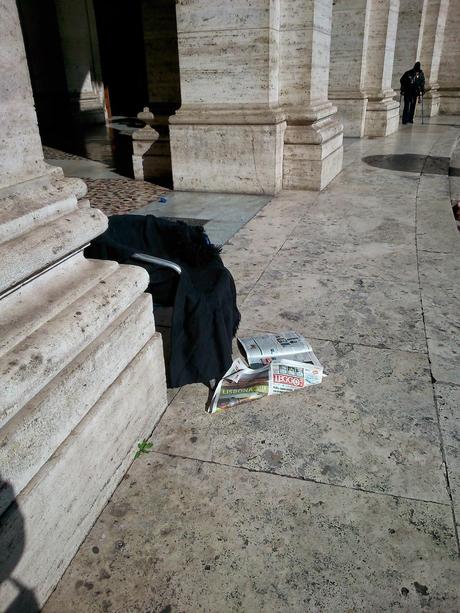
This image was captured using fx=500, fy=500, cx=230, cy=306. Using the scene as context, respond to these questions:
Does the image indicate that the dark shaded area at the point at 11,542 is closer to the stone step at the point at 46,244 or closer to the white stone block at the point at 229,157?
the stone step at the point at 46,244

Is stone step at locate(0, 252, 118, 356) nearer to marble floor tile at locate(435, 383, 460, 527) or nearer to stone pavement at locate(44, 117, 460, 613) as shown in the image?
stone pavement at locate(44, 117, 460, 613)

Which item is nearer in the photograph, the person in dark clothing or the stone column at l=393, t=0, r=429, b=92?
the person in dark clothing

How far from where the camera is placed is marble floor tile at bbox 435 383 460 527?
6.92 feet

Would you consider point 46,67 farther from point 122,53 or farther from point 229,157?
point 229,157

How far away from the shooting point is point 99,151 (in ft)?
35.8

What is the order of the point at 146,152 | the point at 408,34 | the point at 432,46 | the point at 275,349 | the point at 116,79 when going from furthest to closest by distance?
the point at 116,79, the point at 432,46, the point at 408,34, the point at 146,152, the point at 275,349

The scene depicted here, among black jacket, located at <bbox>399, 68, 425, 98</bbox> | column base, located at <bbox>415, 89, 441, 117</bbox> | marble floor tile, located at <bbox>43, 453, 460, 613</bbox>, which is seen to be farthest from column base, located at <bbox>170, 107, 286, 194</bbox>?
column base, located at <bbox>415, 89, 441, 117</bbox>

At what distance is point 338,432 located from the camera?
7.99ft

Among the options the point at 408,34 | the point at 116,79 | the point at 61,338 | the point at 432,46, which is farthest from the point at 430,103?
the point at 61,338

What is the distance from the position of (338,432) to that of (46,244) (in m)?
1.59

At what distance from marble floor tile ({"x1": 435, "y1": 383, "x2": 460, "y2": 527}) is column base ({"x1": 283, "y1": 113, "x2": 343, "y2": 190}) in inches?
191

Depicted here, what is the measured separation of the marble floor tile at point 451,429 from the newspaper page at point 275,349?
673 millimetres

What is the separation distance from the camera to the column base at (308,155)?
6832 millimetres

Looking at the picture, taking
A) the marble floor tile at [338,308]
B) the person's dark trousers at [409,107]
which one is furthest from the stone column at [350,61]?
the marble floor tile at [338,308]
